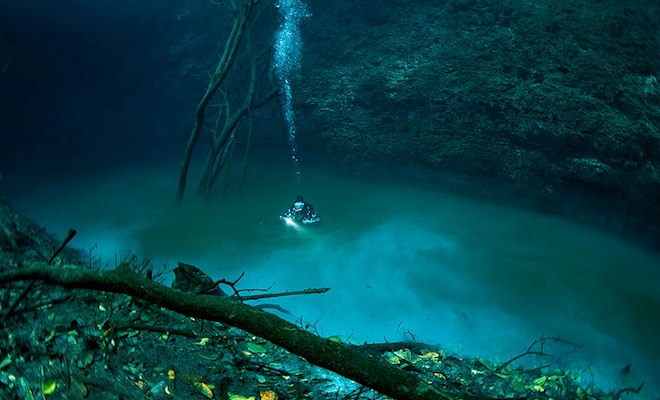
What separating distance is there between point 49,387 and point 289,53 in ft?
37.4

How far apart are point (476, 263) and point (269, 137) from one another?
8165 mm

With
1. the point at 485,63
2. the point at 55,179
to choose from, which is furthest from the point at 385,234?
the point at 55,179

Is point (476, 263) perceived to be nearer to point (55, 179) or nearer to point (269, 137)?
point (269, 137)

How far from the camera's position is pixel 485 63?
9.11m

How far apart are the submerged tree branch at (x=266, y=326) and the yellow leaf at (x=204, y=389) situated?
858 millimetres

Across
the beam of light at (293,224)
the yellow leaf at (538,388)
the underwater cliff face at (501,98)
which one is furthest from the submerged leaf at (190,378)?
the underwater cliff face at (501,98)

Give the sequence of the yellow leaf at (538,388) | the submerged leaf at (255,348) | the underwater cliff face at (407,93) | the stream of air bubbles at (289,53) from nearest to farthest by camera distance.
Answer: the submerged leaf at (255,348), the yellow leaf at (538,388), the underwater cliff face at (407,93), the stream of air bubbles at (289,53)

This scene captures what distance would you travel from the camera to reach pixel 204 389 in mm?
2193

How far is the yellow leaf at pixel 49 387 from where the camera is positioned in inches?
70.4

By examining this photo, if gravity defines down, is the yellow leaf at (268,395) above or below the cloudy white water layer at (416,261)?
below

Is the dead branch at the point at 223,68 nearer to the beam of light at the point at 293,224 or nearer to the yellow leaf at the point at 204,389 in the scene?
the beam of light at the point at 293,224

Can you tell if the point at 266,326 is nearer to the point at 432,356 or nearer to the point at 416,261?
the point at 432,356

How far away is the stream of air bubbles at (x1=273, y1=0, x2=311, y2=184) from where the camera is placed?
11.8 m

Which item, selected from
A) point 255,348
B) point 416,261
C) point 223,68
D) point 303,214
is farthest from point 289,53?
point 255,348
